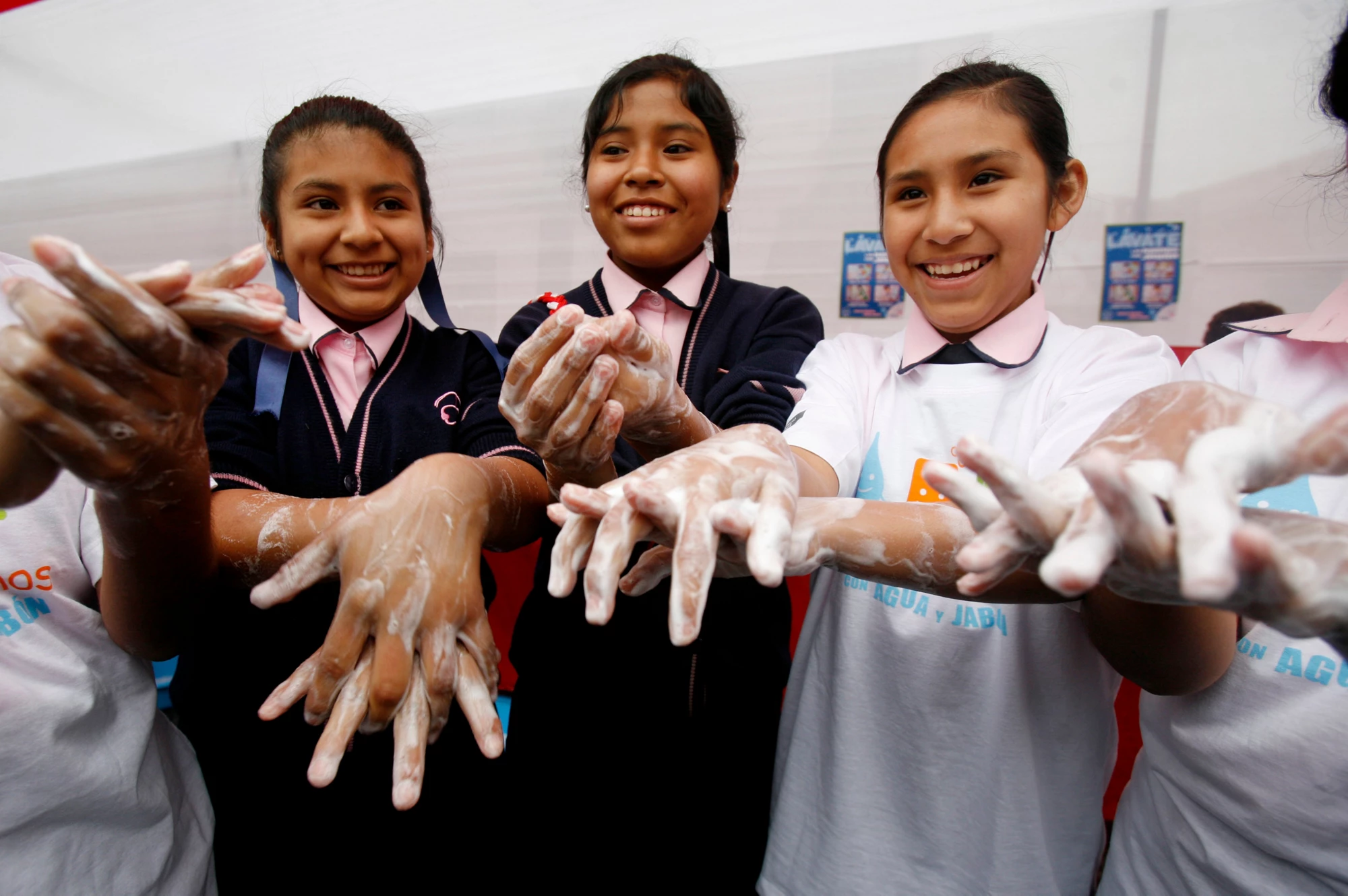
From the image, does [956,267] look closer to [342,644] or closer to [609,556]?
[609,556]

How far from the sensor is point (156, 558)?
794mm

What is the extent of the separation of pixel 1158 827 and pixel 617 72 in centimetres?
163

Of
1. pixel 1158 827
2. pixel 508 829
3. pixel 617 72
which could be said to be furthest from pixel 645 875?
pixel 617 72

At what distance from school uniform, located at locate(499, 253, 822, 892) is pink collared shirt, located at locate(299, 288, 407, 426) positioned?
0.27 metres

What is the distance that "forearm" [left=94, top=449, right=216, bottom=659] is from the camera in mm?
716

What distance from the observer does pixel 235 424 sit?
1104 millimetres

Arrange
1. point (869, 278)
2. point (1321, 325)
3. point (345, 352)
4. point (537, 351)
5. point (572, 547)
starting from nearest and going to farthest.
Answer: point (572, 547), point (537, 351), point (1321, 325), point (345, 352), point (869, 278)

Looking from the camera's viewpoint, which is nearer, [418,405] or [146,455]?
[146,455]

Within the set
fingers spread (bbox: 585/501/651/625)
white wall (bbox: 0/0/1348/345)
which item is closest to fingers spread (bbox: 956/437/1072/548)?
fingers spread (bbox: 585/501/651/625)

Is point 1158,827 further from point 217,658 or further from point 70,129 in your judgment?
point 70,129

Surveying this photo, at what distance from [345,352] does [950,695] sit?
1258mm

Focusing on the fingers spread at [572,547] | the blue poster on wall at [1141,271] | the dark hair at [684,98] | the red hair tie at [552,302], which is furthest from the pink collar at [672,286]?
the blue poster on wall at [1141,271]

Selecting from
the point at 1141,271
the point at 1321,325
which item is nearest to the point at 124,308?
the point at 1321,325

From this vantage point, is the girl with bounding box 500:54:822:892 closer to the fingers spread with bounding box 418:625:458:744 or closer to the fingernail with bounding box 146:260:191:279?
the fingers spread with bounding box 418:625:458:744
